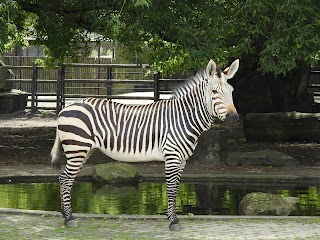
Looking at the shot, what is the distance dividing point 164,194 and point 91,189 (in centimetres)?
126

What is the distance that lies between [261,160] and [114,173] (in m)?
3.69

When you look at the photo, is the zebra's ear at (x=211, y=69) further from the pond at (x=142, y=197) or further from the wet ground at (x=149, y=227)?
the pond at (x=142, y=197)

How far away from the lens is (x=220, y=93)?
34.0ft

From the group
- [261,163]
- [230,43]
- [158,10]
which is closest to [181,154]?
[158,10]

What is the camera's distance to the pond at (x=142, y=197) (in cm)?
1191

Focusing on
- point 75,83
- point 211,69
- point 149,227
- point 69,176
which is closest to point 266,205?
point 149,227

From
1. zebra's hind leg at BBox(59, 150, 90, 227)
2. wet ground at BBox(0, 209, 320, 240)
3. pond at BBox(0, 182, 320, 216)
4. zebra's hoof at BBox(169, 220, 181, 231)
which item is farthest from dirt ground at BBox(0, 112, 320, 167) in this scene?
zebra's hoof at BBox(169, 220, 181, 231)

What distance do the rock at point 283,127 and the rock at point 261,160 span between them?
3.78 metres

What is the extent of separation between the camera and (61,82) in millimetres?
29656

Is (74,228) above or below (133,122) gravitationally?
below

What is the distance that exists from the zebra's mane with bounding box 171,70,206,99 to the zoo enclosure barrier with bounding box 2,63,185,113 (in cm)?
1535

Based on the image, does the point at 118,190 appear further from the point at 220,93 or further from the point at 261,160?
the point at 261,160

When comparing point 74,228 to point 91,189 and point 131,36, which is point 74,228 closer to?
point 91,189

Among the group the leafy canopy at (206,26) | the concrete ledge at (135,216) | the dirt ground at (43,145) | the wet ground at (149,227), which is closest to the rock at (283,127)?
the dirt ground at (43,145)
